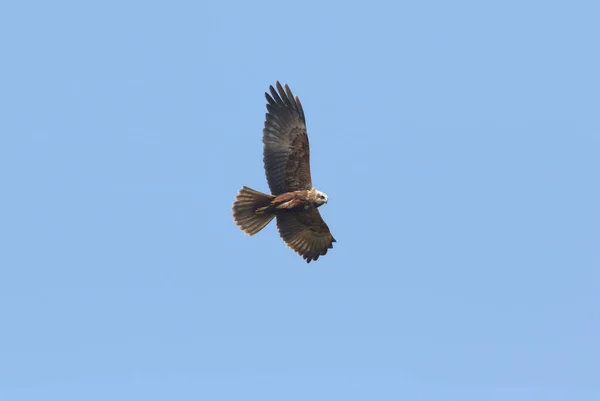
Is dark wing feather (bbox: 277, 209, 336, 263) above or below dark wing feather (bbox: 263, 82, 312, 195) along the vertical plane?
below

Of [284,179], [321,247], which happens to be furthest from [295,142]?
[321,247]

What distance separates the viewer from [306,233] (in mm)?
28391

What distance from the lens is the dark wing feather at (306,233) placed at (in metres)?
28.0

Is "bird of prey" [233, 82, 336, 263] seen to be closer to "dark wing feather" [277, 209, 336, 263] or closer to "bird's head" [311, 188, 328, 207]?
"bird's head" [311, 188, 328, 207]

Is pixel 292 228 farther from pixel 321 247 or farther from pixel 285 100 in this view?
pixel 285 100

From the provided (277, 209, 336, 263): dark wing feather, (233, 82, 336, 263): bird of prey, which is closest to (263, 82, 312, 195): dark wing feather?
(233, 82, 336, 263): bird of prey

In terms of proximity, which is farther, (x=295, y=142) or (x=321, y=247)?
(x=321, y=247)

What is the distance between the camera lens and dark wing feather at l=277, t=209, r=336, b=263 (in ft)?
91.9

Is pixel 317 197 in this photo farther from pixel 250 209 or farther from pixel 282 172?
pixel 250 209

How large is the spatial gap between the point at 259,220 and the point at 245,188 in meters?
0.77

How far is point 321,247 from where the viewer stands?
2859 centimetres

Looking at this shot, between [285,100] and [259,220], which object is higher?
[285,100]

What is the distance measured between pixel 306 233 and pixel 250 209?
1.78 m

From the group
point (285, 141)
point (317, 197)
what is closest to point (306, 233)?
point (317, 197)
